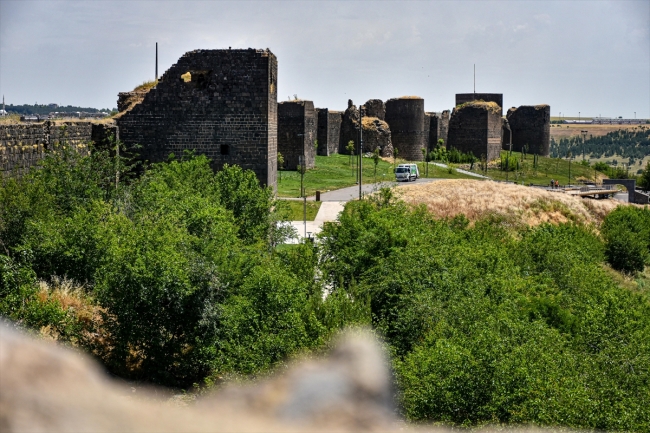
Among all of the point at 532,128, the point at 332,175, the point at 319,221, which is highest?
the point at 532,128

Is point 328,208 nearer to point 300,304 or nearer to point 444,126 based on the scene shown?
point 300,304

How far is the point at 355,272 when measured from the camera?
60.7 feet

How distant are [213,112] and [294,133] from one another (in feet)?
89.3

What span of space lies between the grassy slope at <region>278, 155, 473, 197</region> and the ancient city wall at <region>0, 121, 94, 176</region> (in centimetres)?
1855

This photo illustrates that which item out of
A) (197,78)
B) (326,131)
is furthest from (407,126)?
(197,78)

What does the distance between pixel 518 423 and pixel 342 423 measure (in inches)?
286

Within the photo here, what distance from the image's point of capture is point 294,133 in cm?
5031

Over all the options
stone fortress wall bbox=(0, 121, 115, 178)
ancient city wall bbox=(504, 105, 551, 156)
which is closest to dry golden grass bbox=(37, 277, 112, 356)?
stone fortress wall bbox=(0, 121, 115, 178)

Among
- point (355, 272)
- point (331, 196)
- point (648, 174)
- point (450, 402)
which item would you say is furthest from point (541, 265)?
point (648, 174)

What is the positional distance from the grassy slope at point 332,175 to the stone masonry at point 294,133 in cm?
123

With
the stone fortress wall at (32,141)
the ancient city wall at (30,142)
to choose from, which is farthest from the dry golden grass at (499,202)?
the ancient city wall at (30,142)

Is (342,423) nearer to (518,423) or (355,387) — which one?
(355,387)

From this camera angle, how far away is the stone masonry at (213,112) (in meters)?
22.9

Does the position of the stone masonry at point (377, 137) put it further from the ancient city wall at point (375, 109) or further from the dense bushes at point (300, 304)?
the dense bushes at point (300, 304)
